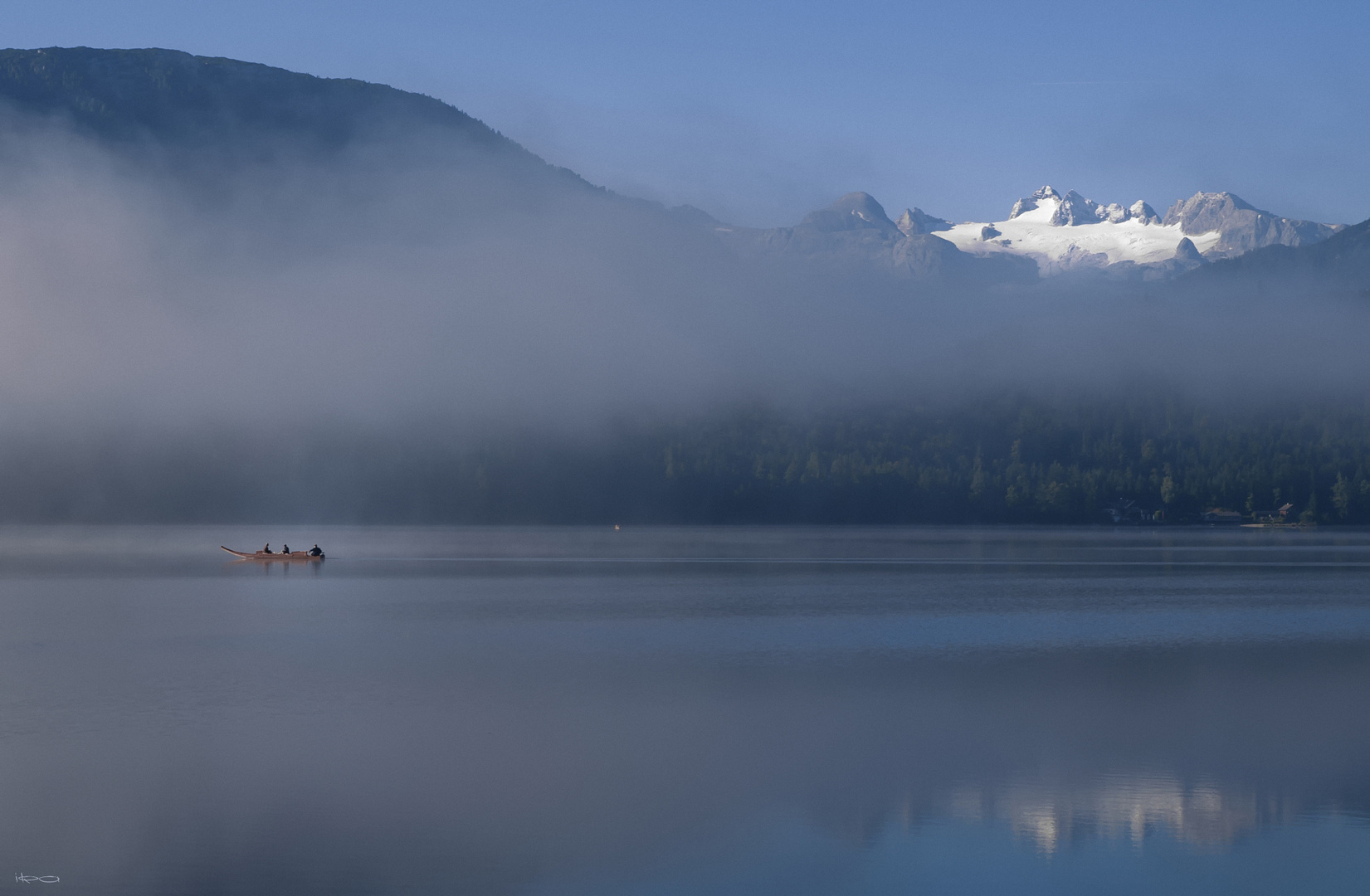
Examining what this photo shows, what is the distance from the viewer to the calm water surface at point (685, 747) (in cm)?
1842

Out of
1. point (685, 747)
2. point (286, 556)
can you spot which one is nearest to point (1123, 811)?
point (685, 747)

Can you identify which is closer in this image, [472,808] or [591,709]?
[472,808]

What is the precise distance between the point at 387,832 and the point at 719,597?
45.6 metres

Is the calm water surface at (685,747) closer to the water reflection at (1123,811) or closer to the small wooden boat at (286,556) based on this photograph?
the water reflection at (1123,811)

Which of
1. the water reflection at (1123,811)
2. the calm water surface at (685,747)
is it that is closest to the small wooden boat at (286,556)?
the calm water surface at (685,747)

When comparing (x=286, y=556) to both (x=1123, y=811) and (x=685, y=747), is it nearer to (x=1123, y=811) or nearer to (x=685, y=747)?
(x=685, y=747)

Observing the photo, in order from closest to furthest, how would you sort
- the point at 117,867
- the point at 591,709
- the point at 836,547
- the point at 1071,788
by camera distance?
the point at 117,867 → the point at 1071,788 → the point at 591,709 → the point at 836,547

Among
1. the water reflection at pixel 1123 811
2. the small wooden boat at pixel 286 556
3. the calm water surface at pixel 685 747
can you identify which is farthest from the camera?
the small wooden boat at pixel 286 556

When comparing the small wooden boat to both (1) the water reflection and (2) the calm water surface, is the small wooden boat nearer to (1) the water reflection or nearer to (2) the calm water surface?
(2) the calm water surface

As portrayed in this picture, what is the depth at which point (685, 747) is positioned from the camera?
1043 inches

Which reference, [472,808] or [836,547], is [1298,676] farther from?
[836,547]

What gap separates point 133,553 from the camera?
113 metres

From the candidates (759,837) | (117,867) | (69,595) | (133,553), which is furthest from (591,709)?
(133,553)

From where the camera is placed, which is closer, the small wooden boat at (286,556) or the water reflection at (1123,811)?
the water reflection at (1123,811)
